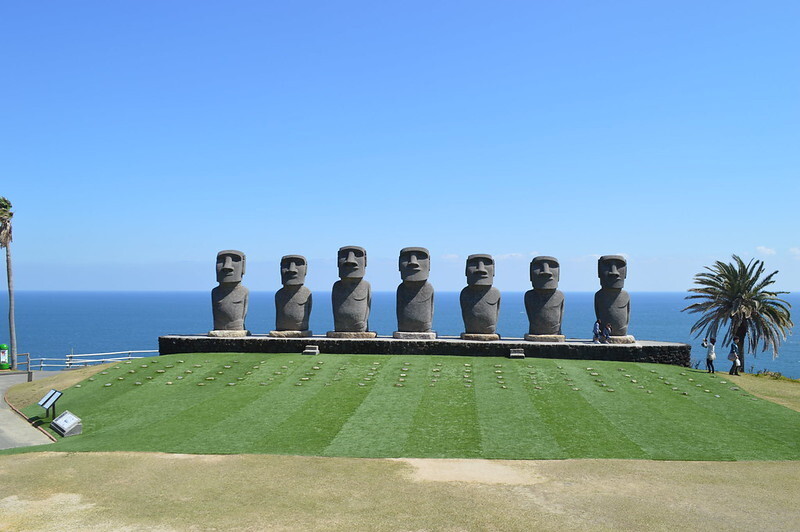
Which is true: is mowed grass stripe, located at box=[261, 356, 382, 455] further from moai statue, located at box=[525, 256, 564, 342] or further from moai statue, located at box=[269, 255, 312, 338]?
moai statue, located at box=[525, 256, 564, 342]

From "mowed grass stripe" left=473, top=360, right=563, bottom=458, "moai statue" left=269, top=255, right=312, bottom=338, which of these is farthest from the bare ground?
"moai statue" left=269, top=255, right=312, bottom=338

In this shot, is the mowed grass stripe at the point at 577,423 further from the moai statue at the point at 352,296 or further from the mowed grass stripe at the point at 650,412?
the moai statue at the point at 352,296

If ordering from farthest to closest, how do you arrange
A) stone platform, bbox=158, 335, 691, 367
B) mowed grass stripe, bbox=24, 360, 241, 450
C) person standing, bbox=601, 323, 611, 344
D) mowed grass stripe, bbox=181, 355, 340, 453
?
person standing, bbox=601, 323, 611, 344 → stone platform, bbox=158, 335, 691, 367 → mowed grass stripe, bbox=24, 360, 241, 450 → mowed grass stripe, bbox=181, 355, 340, 453

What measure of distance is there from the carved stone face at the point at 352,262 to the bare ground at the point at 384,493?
528 inches

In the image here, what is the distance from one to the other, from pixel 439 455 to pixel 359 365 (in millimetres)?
9482

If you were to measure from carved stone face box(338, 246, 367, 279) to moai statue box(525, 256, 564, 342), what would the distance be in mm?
7029

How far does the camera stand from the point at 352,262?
27859mm

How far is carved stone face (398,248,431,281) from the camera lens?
27.4m

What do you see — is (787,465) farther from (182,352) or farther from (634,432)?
(182,352)

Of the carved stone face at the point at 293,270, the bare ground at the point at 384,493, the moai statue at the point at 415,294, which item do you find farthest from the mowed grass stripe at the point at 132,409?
the moai statue at the point at 415,294

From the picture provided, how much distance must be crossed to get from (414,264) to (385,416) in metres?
9.79

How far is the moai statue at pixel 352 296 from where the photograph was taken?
28.0m

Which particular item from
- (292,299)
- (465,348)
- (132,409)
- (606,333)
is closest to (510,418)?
(465,348)

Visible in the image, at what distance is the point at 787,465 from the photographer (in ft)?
49.1
